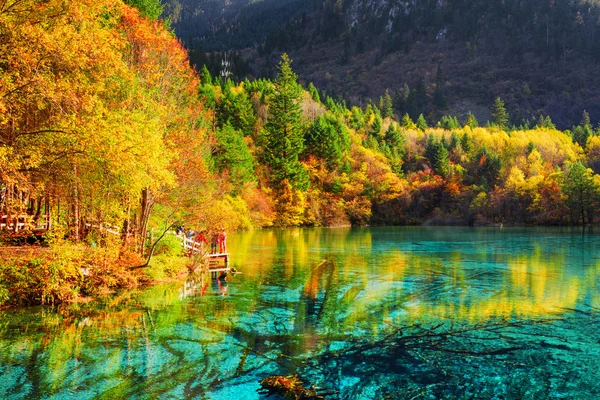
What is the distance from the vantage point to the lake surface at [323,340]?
9.84 m

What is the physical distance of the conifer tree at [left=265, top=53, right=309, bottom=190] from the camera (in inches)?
3150

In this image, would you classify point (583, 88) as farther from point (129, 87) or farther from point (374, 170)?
point (129, 87)

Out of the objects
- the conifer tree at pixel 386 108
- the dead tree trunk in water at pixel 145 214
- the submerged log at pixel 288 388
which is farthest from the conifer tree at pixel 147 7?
the conifer tree at pixel 386 108

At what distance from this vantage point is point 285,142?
3177 inches

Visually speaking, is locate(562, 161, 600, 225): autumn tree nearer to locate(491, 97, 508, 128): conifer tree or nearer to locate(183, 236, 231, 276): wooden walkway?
locate(183, 236, 231, 276): wooden walkway

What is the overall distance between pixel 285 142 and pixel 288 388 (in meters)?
72.3

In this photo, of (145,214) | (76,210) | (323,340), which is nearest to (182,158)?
(145,214)

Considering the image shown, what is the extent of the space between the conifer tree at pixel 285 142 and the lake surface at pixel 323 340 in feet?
187

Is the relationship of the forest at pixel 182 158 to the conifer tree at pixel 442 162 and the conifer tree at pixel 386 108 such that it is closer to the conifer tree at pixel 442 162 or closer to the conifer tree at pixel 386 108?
the conifer tree at pixel 442 162

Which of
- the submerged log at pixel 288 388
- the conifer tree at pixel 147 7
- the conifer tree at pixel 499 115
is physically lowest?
the submerged log at pixel 288 388

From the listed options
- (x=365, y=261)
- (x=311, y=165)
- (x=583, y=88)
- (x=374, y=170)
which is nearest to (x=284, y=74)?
(x=311, y=165)

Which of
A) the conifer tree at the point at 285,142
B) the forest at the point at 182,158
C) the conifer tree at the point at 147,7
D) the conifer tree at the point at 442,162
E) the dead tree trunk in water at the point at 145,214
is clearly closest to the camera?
the forest at the point at 182,158

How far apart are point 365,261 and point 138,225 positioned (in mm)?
13204

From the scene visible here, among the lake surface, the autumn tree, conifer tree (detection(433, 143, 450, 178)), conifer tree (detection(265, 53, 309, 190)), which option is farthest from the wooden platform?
conifer tree (detection(433, 143, 450, 178))
